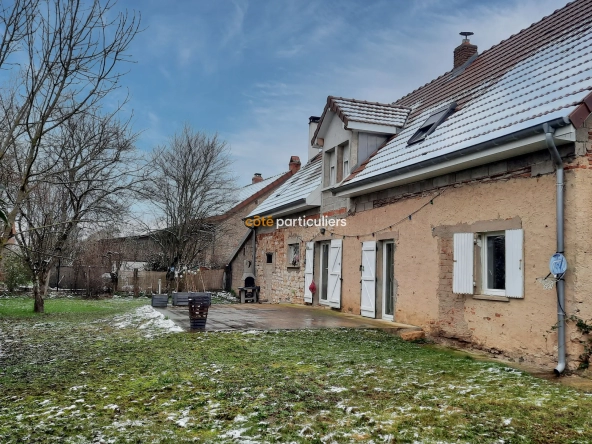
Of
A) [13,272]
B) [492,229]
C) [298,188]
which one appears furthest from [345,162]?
[13,272]

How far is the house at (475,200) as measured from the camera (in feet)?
21.5

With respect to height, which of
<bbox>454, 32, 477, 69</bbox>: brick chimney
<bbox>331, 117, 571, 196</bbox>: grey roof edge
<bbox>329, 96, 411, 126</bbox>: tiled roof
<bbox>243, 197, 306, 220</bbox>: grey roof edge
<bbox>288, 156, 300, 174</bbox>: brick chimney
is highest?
<bbox>454, 32, 477, 69</bbox>: brick chimney

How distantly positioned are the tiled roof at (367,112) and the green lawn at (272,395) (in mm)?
6310

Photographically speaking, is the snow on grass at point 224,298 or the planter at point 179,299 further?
the snow on grass at point 224,298

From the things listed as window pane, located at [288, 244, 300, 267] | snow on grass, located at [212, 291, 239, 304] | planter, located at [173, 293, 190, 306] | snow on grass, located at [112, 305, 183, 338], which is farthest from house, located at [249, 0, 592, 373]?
snow on grass, located at [212, 291, 239, 304]

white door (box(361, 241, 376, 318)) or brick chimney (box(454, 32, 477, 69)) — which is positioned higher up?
brick chimney (box(454, 32, 477, 69))

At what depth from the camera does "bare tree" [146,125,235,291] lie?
25.0 metres

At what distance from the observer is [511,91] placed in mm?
8820

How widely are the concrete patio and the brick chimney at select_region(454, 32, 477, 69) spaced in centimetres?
→ 822

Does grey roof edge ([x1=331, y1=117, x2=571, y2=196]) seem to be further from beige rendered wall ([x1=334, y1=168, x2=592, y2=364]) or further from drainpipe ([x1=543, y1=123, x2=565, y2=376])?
beige rendered wall ([x1=334, y1=168, x2=592, y2=364])

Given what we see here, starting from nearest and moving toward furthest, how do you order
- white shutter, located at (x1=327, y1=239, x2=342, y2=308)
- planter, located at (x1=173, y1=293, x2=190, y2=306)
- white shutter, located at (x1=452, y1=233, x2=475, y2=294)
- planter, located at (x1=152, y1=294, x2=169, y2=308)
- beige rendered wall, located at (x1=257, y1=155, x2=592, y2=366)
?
1. beige rendered wall, located at (x1=257, y1=155, x2=592, y2=366)
2. white shutter, located at (x1=452, y1=233, x2=475, y2=294)
3. white shutter, located at (x1=327, y1=239, x2=342, y2=308)
4. planter, located at (x1=152, y1=294, x2=169, y2=308)
5. planter, located at (x1=173, y1=293, x2=190, y2=306)

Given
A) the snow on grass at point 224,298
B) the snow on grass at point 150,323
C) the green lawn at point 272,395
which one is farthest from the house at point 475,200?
the snow on grass at point 224,298

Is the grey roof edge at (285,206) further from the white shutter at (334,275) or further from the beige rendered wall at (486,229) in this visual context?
the beige rendered wall at (486,229)

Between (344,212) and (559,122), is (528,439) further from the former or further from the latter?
(344,212)
